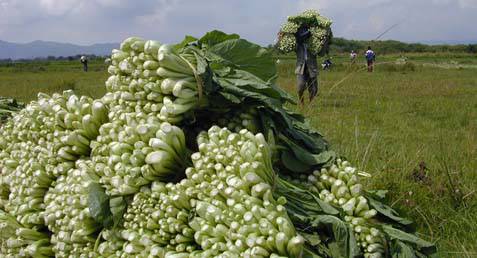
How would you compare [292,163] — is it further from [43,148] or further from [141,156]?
[43,148]

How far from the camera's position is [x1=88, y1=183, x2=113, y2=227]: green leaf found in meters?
2.12

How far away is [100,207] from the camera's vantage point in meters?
2.13

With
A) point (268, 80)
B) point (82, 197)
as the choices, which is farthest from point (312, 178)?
point (82, 197)

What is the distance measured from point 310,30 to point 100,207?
30.8 ft

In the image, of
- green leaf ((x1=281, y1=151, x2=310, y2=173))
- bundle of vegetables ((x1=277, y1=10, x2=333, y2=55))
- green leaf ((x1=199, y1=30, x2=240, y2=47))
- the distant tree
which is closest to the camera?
green leaf ((x1=281, y1=151, x2=310, y2=173))

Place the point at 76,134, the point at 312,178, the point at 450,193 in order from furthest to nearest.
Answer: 1. the point at 450,193
2. the point at 76,134
3. the point at 312,178

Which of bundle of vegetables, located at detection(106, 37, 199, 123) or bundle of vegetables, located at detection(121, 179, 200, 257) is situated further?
bundle of vegetables, located at detection(106, 37, 199, 123)

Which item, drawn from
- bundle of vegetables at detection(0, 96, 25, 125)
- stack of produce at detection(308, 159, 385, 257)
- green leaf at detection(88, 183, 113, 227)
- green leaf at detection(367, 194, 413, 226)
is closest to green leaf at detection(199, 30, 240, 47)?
stack of produce at detection(308, 159, 385, 257)

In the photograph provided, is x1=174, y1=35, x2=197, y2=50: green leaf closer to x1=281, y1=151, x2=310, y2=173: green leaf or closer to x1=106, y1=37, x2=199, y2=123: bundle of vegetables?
x1=106, y1=37, x2=199, y2=123: bundle of vegetables

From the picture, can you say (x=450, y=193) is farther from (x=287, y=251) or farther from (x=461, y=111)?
(x=461, y=111)

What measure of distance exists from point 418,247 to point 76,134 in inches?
63.1

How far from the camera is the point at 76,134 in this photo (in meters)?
2.47

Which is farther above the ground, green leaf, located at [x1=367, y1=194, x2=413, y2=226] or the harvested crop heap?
the harvested crop heap

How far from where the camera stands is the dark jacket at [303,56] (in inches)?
432
